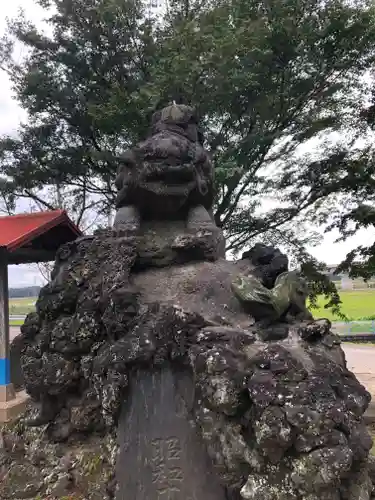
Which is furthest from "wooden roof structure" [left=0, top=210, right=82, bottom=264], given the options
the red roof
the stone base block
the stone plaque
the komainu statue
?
the stone plaque

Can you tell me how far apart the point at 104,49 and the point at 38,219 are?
4673 millimetres

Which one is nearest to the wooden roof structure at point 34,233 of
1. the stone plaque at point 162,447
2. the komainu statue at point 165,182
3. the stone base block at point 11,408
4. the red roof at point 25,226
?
the red roof at point 25,226

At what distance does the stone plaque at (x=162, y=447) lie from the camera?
3.01m

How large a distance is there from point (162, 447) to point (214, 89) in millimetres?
Result: 6875

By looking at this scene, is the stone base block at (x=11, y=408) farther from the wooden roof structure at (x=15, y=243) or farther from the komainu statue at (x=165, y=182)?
the komainu statue at (x=165, y=182)

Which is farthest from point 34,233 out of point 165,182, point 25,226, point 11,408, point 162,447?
point 162,447

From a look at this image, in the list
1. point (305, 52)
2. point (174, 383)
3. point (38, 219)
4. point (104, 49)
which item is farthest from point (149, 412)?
point (104, 49)

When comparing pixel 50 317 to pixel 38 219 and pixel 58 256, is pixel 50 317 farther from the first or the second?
pixel 38 219

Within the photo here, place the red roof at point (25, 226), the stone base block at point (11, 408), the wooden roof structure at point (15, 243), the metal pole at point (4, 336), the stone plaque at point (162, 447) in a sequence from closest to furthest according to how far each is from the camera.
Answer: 1. the stone plaque at point (162, 447)
2. the red roof at point (25, 226)
3. the wooden roof structure at point (15, 243)
4. the stone base block at point (11, 408)
5. the metal pole at point (4, 336)

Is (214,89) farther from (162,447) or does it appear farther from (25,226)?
(162,447)

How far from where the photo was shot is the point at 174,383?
3178 millimetres

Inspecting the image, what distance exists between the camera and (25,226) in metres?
7.50

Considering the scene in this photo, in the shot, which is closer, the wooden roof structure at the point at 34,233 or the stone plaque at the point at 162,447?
the stone plaque at the point at 162,447

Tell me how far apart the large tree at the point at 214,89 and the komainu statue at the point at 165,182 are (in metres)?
3.91
